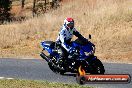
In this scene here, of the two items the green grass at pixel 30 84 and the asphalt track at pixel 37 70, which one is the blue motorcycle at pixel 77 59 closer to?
the asphalt track at pixel 37 70

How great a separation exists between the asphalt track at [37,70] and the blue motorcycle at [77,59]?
366mm

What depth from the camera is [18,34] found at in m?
24.4

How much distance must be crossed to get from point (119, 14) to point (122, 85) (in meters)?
12.8

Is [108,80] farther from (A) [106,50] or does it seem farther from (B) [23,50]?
(B) [23,50]

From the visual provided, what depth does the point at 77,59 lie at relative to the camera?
12.8m

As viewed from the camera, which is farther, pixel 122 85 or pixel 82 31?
pixel 82 31

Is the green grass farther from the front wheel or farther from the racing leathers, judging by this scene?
the racing leathers

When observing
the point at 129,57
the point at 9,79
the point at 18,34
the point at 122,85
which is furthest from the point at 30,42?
the point at 122,85

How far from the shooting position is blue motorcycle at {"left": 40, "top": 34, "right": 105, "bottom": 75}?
1247cm

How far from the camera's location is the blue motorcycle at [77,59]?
12469mm

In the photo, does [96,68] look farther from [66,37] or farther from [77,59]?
[66,37]

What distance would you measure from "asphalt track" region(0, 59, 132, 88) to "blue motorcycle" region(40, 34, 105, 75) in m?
0.37

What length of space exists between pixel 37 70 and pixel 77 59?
2638 millimetres

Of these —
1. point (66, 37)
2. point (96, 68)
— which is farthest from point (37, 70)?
point (96, 68)
